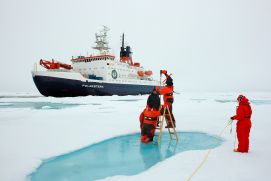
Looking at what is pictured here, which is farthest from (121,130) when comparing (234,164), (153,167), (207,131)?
(234,164)

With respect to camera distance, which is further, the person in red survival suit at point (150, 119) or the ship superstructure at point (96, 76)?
the ship superstructure at point (96, 76)

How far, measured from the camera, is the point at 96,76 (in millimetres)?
32938

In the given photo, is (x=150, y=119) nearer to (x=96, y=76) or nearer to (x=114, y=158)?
(x=114, y=158)

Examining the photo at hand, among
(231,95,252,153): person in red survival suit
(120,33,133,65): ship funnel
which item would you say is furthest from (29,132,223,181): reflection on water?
(120,33,133,65): ship funnel

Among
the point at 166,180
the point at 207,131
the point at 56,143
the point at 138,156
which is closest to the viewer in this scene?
the point at 166,180

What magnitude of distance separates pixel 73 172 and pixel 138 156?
54.5 inches

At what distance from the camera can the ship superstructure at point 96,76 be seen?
27569mm

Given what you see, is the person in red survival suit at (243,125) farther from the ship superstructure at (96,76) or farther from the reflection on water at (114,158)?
the ship superstructure at (96,76)

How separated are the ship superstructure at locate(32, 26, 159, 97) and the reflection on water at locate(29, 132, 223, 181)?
2333 centimetres

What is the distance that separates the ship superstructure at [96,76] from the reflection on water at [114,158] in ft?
76.5

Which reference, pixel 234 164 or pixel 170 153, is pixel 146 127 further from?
pixel 234 164

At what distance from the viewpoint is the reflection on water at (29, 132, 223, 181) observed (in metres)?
3.44

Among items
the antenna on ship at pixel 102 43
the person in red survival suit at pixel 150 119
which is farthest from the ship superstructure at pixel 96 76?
the person in red survival suit at pixel 150 119

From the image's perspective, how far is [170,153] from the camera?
456cm
